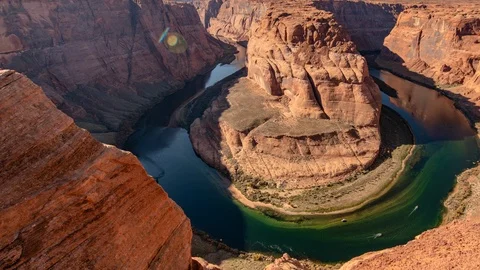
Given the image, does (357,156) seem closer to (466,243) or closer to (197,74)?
(466,243)

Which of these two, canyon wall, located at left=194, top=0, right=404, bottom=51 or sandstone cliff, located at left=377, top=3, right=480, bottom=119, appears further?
canyon wall, located at left=194, top=0, right=404, bottom=51

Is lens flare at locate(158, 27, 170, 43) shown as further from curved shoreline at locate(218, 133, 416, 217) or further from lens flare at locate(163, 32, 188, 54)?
curved shoreline at locate(218, 133, 416, 217)

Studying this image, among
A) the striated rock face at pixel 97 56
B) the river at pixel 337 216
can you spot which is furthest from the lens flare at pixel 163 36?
the river at pixel 337 216

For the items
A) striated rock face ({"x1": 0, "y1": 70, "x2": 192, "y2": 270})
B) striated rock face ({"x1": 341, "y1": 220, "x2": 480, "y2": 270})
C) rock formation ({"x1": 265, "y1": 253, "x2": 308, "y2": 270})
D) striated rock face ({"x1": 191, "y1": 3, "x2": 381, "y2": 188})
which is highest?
striated rock face ({"x1": 0, "y1": 70, "x2": 192, "y2": 270})

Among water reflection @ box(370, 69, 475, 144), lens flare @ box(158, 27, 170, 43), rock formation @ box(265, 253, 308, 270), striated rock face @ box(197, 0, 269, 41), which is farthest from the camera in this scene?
striated rock face @ box(197, 0, 269, 41)

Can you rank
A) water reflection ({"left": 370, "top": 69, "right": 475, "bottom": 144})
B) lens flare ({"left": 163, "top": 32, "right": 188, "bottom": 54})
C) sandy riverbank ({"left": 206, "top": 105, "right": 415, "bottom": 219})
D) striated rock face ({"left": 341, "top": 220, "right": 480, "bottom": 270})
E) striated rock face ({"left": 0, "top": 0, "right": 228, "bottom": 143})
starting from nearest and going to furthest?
striated rock face ({"left": 341, "top": 220, "right": 480, "bottom": 270})
sandy riverbank ({"left": 206, "top": 105, "right": 415, "bottom": 219})
water reflection ({"left": 370, "top": 69, "right": 475, "bottom": 144})
striated rock face ({"left": 0, "top": 0, "right": 228, "bottom": 143})
lens flare ({"left": 163, "top": 32, "right": 188, "bottom": 54})

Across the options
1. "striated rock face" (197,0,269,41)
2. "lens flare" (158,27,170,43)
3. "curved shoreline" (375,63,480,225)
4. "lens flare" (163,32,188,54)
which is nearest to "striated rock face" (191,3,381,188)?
"curved shoreline" (375,63,480,225)

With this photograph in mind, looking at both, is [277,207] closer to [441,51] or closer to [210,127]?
[210,127]

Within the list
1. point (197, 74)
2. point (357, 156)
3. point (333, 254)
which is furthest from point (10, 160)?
point (197, 74)

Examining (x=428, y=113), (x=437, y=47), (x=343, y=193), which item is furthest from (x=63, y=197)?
(x=437, y=47)
